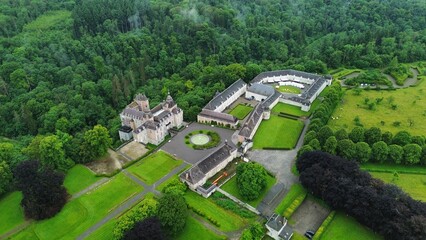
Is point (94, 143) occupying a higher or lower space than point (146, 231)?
lower

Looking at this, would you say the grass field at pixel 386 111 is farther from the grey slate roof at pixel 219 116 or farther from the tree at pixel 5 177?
the tree at pixel 5 177

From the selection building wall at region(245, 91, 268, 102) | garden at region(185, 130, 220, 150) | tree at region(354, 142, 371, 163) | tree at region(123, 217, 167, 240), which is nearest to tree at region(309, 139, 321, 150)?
tree at region(354, 142, 371, 163)

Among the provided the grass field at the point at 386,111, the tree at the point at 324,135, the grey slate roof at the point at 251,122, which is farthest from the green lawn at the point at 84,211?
the grass field at the point at 386,111

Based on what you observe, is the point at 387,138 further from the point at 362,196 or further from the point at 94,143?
the point at 94,143

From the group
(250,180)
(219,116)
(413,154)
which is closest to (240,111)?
(219,116)

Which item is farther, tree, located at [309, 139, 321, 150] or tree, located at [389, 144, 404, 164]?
tree, located at [309, 139, 321, 150]

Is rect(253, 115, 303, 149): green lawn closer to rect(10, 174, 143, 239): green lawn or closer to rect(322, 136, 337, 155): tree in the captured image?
rect(322, 136, 337, 155): tree

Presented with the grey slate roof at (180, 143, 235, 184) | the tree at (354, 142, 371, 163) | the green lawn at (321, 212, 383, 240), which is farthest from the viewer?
the tree at (354, 142, 371, 163)

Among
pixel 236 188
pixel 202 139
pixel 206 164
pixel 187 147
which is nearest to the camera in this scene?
pixel 236 188
